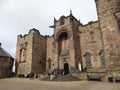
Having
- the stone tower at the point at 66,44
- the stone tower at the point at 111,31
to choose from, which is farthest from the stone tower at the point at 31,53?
the stone tower at the point at 111,31

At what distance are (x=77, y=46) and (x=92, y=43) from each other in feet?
8.79

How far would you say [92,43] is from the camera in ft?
75.4

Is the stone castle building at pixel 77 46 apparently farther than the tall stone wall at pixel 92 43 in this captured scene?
No

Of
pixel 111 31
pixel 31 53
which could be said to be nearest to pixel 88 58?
pixel 111 31

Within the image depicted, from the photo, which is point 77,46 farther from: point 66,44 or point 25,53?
point 25,53

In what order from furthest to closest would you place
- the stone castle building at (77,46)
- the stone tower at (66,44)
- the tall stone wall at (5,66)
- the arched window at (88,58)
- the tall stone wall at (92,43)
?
the tall stone wall at (5,66) → the arched window at (88,58) → the stone tower at (66,44) → the tall stone wall at (92,43) → the stone castle building at (77,46)

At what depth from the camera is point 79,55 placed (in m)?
23.6

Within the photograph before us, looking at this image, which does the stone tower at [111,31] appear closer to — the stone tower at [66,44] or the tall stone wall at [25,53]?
the stone tower at [66,44]

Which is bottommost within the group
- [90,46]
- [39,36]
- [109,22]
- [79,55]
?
[79,55]

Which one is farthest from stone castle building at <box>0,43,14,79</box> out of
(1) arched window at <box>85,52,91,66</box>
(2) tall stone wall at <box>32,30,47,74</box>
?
(1) arched window at <box>85,52,91,66</box>

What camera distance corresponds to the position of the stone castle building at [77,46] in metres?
15.9

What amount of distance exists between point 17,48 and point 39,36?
6.20 meters

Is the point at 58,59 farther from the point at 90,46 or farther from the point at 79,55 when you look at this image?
the point at 90,46

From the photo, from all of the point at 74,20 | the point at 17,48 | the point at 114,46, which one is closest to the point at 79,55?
the point at 74,20
